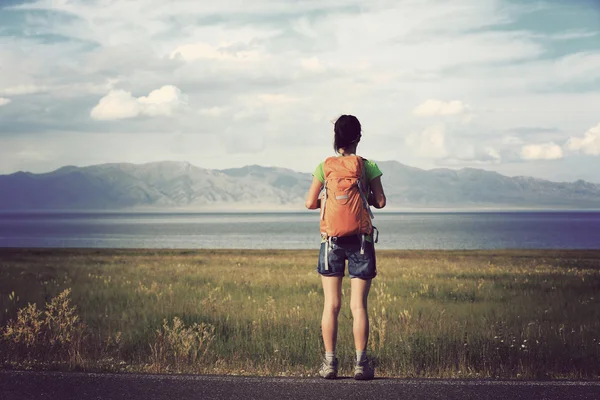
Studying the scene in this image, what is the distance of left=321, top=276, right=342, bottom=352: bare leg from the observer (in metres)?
6.61

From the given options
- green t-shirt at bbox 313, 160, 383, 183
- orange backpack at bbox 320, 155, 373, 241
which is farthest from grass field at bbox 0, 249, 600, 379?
green t-shirt at bbox 313, 160, 383, 183

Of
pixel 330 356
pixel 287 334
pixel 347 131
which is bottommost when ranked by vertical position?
pixel 287 334

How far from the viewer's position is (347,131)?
6590 millimetres

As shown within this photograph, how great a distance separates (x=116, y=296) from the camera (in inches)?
665

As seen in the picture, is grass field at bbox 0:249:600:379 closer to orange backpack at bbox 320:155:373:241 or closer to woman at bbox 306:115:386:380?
woman at bbox 306:115:386:380

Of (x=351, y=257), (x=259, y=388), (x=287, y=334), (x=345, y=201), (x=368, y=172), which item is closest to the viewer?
(x=259, y=388)

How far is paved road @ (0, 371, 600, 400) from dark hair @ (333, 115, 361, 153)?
2345 mm

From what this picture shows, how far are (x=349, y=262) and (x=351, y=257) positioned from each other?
0.06m

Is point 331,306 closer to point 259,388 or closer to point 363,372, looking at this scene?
point 363,372

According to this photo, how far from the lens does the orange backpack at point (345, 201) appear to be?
6.35 metres

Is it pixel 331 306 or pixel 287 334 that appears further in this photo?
pixel 287 334

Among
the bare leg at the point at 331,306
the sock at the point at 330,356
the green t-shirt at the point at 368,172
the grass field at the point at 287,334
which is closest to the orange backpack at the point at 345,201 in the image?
the green t-shirt at the point at 368,172

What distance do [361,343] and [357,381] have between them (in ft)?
1.21

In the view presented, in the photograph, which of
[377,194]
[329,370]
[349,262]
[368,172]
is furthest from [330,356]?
[368,172]
